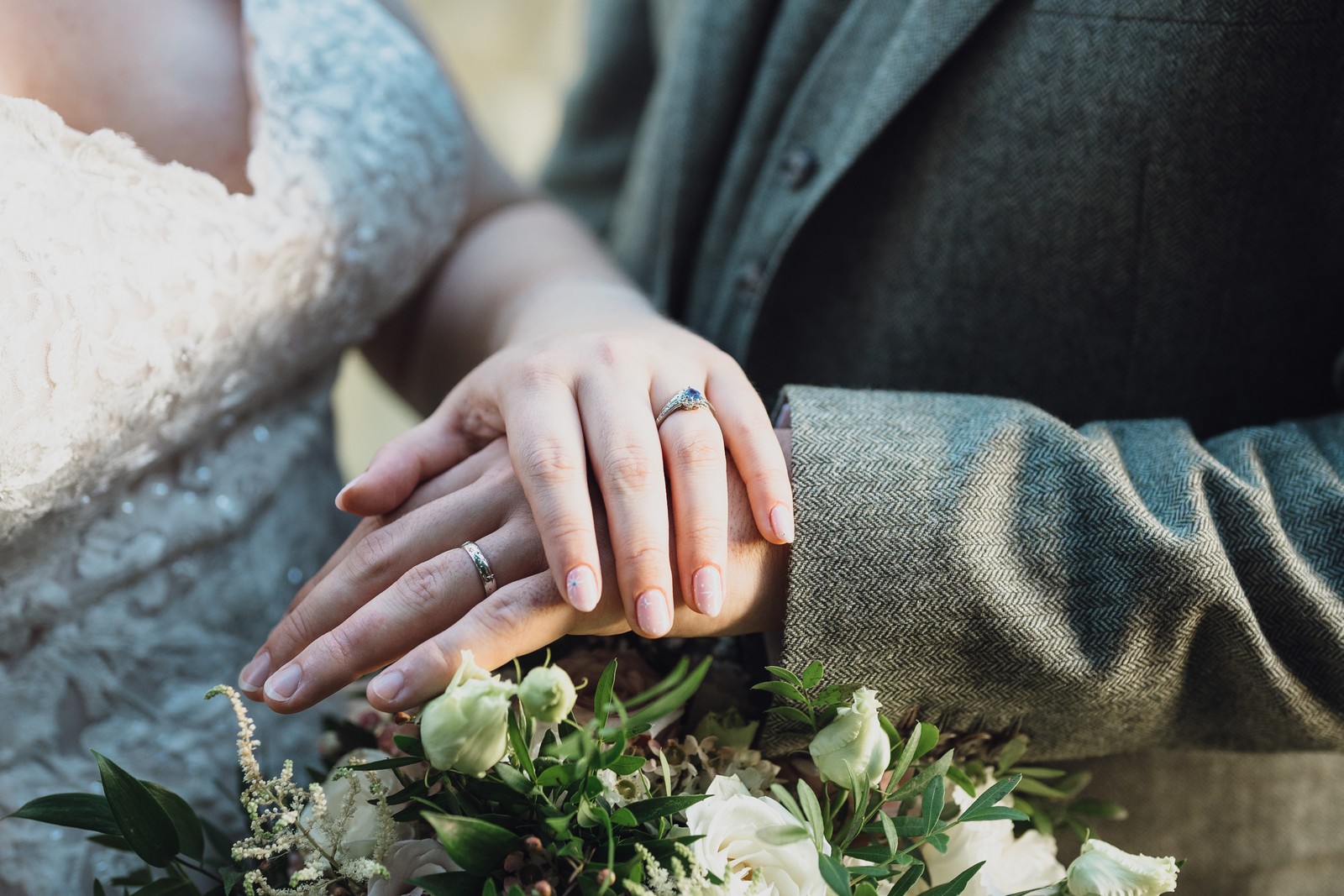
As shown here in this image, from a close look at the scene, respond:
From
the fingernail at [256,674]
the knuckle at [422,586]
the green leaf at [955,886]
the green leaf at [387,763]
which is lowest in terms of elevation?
the green leaf at [955,886]

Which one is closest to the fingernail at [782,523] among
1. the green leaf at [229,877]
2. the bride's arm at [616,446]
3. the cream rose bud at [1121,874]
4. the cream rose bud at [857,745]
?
the bride's arm at [616,446]

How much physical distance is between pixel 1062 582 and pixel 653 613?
253 millimetres

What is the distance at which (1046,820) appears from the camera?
0.56 meters

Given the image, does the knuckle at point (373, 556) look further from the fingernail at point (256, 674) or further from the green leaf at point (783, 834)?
the green leaf at point (783, 834)

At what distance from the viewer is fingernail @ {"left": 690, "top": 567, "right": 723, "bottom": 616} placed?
50cm

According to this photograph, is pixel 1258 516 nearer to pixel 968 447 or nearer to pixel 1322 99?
pixel 968 447

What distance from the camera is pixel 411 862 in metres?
0.44

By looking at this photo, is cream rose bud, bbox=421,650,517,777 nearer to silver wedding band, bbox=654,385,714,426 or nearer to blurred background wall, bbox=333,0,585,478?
silver wedding band, bbox=654,385,714,426

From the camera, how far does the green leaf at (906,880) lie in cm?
41

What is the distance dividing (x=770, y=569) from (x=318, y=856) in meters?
0.28

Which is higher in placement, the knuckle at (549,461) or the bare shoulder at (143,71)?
the bare shoulder at (143,71)

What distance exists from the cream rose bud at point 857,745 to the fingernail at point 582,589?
0.45ft

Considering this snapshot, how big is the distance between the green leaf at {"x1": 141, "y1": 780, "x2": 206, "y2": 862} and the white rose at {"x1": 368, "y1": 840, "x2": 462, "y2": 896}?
0.12m

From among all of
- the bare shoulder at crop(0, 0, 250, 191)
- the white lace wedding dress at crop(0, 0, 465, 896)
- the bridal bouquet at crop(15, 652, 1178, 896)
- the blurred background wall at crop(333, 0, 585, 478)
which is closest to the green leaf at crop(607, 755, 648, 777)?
the bridal bouquet at crop(15, 652, 1178, 896)
